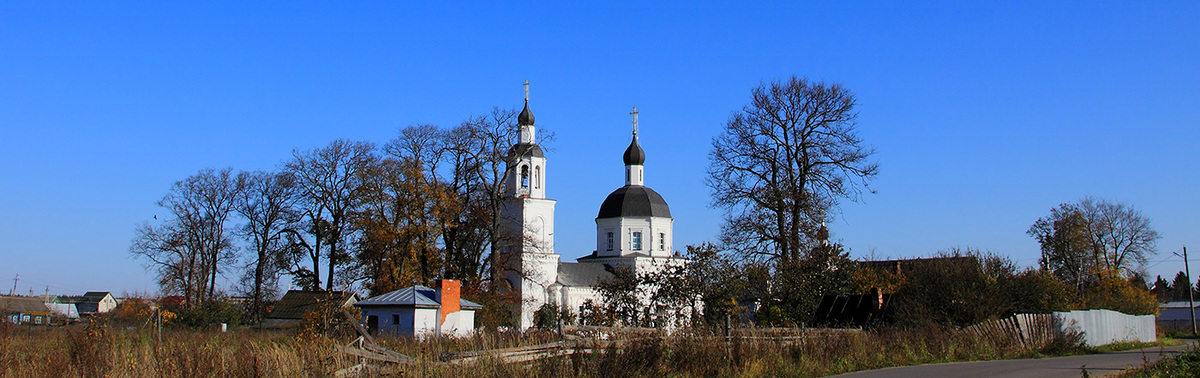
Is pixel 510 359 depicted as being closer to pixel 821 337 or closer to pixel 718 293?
pixel 821 337

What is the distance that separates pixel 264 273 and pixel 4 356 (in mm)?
38411

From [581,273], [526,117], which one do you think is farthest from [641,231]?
[526,117]

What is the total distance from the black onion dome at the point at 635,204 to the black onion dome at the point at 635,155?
1.66 m

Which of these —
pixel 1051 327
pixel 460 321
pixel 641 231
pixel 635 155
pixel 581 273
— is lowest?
pixel 1051 327

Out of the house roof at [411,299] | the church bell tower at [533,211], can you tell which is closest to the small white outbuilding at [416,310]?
the house roof at [411,299]

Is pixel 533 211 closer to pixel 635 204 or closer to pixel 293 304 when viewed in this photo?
pixel 635 204

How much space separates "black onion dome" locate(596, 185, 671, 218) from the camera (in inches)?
2692

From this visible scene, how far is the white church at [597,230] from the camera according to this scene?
59.7 m

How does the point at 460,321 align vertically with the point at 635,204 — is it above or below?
below

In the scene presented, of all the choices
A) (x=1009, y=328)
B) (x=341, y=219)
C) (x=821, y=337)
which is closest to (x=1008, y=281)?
(x=1009, y=328)

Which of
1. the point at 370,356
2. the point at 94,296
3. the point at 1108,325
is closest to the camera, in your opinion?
the point at 370,356

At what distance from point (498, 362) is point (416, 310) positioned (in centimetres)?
1902

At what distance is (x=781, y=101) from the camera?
33.1 metres

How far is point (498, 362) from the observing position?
13.2 metres
